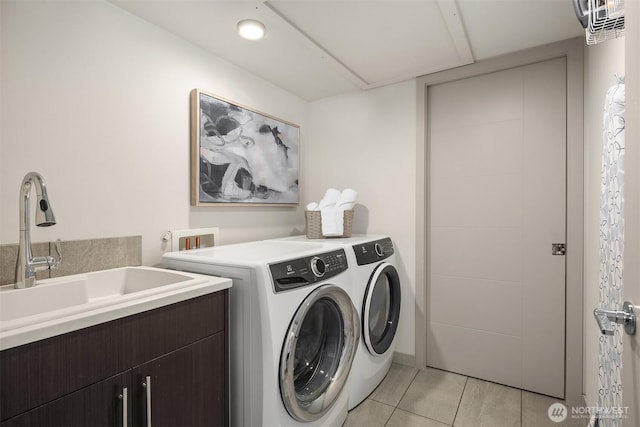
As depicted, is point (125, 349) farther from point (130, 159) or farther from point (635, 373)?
point (635, 373)

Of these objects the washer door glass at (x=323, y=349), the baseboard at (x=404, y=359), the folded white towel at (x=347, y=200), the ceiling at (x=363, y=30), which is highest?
the ceiling at (x=363, y=30)

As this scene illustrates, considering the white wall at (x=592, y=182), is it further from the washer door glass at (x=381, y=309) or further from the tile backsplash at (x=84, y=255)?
the tile backsplash at (x=84, y=255)

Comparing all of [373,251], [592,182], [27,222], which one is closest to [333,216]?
[373,251]

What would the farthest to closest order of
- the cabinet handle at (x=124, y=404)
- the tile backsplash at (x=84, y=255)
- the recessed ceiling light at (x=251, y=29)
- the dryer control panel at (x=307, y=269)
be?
the recessed ceiling light at (x=251, y=29), the dryer control panel at (x=307, y=269), the tile backsplash at (x=84, y=255), the cabinet handle at (x=124, y=404)

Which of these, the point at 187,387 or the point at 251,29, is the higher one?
the point at 251,29

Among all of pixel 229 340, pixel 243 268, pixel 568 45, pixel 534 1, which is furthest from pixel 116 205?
pixel 568 45

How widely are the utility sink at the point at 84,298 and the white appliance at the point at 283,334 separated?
0.13 m

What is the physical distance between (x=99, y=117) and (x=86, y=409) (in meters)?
1.20

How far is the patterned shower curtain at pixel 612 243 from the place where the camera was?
1.00m

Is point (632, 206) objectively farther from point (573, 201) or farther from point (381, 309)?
point (381, 309)

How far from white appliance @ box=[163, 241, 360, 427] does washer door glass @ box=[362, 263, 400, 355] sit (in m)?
0.25

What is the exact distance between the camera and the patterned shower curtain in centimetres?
100

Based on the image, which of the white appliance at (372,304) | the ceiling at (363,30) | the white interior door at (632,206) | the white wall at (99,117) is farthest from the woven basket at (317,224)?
the white interior door at (632,206)

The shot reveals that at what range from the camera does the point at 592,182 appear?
165 centimetres
